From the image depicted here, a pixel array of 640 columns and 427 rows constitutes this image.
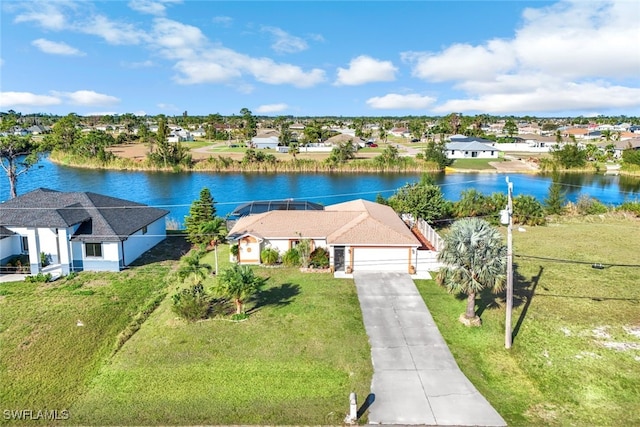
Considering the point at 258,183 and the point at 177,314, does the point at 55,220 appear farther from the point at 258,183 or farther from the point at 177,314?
the point at 258,183

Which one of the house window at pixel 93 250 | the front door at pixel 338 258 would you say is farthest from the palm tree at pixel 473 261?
the house window at pixel 93 250

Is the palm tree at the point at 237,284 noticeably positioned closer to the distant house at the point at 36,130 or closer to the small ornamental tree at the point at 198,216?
the small ornamental tree at the point at 198,216

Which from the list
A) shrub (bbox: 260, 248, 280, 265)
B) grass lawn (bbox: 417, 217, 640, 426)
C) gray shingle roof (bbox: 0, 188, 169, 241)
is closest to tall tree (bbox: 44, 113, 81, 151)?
gray shingle roof (bbox: 0, 188, 169, 241)

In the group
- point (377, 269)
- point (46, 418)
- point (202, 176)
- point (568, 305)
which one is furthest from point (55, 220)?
point (202, 176)

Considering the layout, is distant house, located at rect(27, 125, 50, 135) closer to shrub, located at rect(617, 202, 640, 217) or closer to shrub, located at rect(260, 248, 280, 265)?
shrub, located at rect(260, 248, 280, 265)

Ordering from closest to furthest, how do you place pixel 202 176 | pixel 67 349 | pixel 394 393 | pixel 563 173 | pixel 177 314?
pixel 394 393
pixel 67 349
pixel 177 314
pixel 202 176
pixel 563 173

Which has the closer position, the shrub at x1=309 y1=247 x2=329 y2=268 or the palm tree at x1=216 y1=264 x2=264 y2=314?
the palm tree at x1=216 y1=264 x2=264 y2=314
